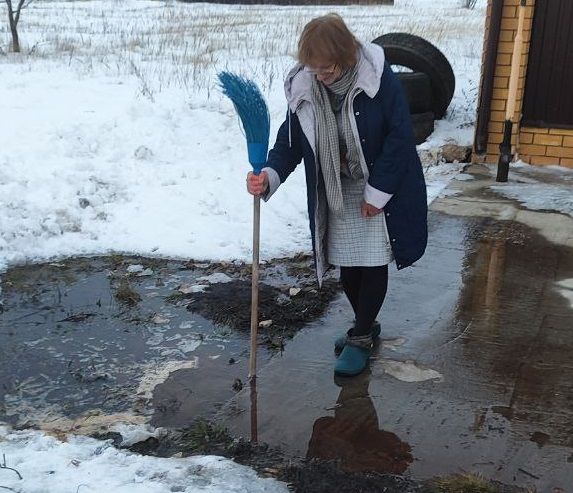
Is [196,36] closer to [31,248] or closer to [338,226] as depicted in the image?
[31,248]

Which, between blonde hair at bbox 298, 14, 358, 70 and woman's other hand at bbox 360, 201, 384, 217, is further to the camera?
woman's other hand at bbox 360, 201, 384, 217

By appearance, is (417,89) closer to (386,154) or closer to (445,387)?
(386,154)

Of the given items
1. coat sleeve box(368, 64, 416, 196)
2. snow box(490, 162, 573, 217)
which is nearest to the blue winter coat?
coat sleeve box(368, 64, 416, 196)

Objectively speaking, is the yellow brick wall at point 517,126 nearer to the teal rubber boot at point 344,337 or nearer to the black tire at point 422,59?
the black tire at point 422,59

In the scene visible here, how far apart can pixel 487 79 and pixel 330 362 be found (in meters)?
4.51

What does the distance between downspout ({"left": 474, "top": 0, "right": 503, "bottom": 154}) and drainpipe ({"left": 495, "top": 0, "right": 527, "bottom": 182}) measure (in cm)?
24

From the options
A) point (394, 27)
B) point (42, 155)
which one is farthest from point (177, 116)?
point (394, 27)

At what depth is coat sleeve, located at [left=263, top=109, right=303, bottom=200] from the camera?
328 centimetres

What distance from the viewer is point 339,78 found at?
119 inches

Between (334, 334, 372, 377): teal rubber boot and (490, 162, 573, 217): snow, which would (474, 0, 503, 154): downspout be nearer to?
(490, 162, 573, 217): snow

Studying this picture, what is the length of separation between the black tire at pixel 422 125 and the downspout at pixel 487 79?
126 centimetres

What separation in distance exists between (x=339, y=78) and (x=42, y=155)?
4062mm

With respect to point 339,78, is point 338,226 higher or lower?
lower

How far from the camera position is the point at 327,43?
9.38 ft
